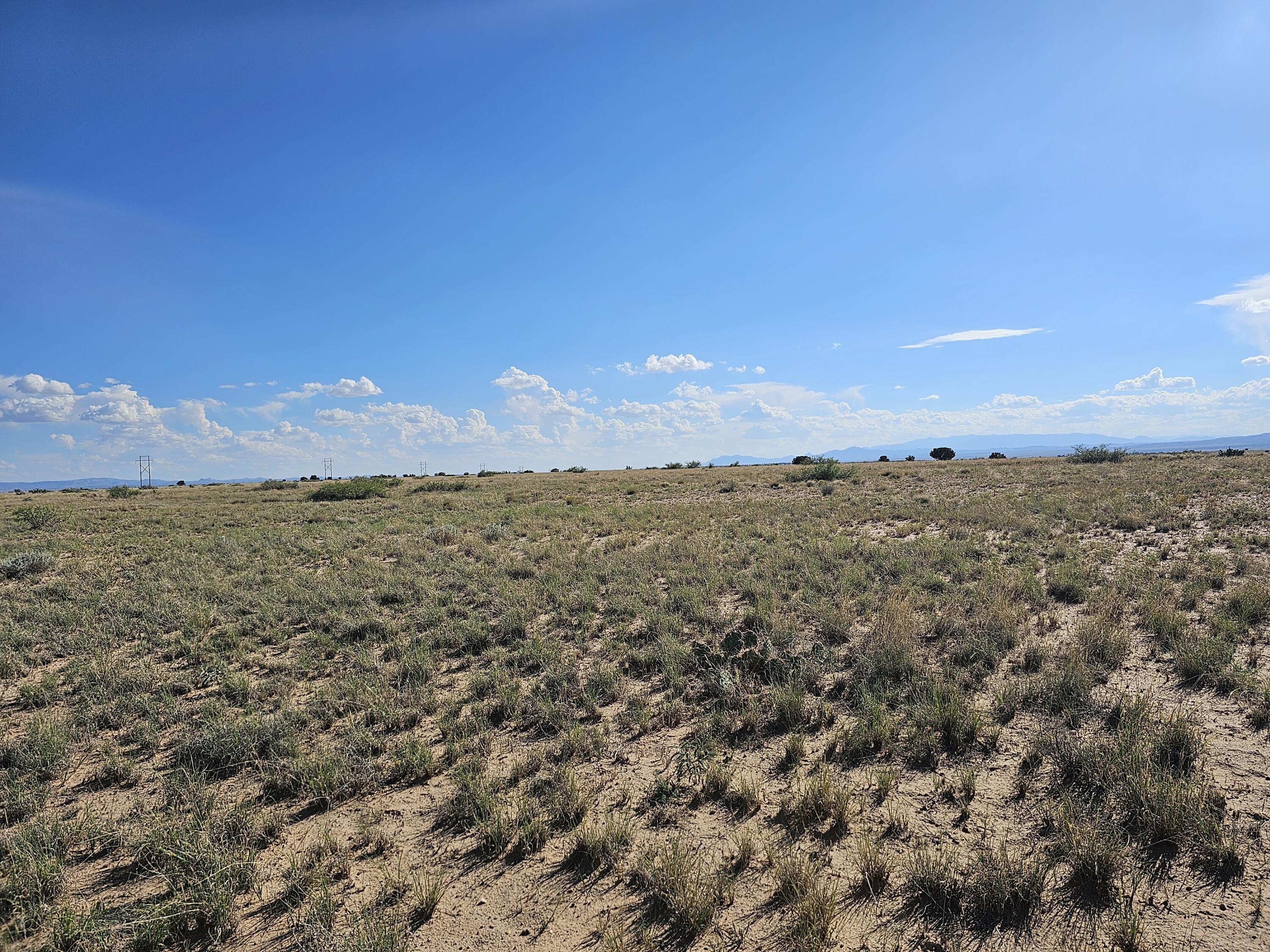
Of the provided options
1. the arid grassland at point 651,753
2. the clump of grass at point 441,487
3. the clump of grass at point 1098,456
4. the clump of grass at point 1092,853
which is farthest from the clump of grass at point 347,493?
the clump of grass at point 1098,456

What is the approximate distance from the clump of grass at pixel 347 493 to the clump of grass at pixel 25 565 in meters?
16.5

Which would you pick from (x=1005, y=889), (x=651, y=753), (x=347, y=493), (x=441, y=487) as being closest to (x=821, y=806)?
(x=1005, y=889)

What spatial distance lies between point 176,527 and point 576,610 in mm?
Answer: 19014

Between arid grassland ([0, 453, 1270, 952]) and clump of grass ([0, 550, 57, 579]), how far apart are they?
5.0 inches

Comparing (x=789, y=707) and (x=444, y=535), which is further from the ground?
(x=444, y=535)

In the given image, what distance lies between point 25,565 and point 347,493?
19915 mm

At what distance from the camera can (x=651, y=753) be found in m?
5.65

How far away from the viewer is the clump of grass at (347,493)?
3198 centimetres

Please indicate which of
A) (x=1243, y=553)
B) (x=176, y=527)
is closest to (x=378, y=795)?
(x=1243, y=553)

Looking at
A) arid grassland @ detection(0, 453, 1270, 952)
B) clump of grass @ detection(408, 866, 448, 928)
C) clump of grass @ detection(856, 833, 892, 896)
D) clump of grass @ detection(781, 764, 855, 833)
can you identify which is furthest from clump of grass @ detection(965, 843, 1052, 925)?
clump of grass @ detection(408, 866, 448, 928)

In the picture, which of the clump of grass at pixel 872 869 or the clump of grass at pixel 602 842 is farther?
the clump of grass at pixel 602 842

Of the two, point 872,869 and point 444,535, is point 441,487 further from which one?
point 872,869

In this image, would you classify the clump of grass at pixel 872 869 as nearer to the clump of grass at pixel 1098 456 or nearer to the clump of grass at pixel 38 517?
the clump of grass at pixel 38 517

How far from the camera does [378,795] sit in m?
5.05
